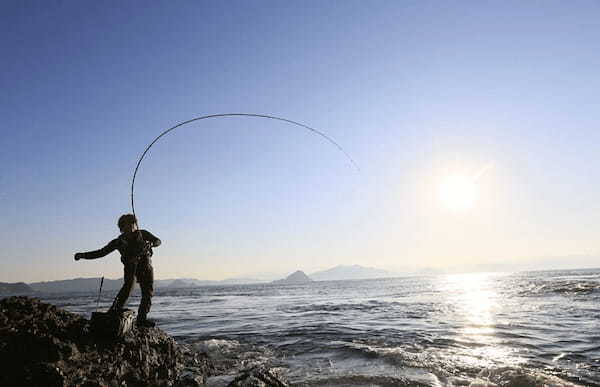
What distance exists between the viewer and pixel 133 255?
6887mm

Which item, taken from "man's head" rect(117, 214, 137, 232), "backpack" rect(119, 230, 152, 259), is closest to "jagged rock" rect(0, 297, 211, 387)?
"backpack" rect(119, 230, 152, 259)

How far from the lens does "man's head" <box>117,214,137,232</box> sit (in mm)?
7039

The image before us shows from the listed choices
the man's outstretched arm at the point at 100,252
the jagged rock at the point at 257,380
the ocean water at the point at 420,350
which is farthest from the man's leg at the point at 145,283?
the jagged rock at the point at 257,380

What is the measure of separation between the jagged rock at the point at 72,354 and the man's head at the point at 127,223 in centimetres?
178

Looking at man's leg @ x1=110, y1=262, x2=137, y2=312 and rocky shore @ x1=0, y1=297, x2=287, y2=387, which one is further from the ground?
man's leg @ x1=110, y1=262, x2=137, y2=312

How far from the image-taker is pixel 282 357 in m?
8.81

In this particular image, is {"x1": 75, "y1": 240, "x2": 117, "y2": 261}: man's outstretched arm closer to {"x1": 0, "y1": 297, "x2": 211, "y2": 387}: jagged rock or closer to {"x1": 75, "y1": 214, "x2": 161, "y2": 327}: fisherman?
{"x1": 75, "y1": 214, "x2": 161, "y2": 327}: fisherman

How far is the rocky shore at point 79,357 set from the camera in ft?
15.0

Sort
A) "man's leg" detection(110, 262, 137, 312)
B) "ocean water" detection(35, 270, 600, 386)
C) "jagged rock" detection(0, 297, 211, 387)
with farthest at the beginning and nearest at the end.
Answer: "man's leg" detection(110, 262, 137, 312), "ocean water" detection(35, 270, 600, 386), "jagged rock" detection(0, 297, 211, 387)

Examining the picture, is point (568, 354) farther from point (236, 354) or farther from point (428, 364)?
point (236, 354)

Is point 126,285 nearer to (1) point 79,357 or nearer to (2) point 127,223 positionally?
(2) point 127,223

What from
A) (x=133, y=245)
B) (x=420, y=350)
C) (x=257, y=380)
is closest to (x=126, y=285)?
(x=133, y=245)

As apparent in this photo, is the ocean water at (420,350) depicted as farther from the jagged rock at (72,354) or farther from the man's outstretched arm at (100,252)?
the man's outstretched arm at (100,252)

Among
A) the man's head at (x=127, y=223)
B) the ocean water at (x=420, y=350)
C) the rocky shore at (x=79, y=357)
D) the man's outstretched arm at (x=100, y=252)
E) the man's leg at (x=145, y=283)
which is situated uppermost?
the man's head at (x=127, y=223)
